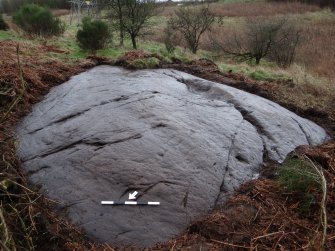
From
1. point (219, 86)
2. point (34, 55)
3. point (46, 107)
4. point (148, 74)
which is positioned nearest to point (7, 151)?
point (46, 107)

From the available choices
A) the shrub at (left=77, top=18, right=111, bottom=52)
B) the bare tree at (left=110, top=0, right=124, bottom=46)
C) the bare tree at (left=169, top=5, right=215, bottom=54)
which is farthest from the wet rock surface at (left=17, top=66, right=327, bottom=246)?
the bare tree at (left=169, top=5, right=215, bottom=54)

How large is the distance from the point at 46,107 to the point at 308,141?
3.85 m

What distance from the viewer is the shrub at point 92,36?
10555mm

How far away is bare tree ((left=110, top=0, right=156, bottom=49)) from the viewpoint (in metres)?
14.1

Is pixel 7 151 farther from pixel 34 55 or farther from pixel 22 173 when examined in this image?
pixel 34 55

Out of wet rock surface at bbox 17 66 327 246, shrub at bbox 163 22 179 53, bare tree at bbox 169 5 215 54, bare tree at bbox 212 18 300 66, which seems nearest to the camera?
wet rock surface at bbox 17 66 327 246

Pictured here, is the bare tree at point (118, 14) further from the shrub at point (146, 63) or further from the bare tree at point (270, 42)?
the shrub at point (146, 63)

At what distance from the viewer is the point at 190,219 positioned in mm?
3391

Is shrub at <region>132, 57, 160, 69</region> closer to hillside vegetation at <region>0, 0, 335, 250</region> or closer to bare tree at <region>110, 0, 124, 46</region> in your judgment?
hillside vegetation at <region>0, 0, 335, 250</region>

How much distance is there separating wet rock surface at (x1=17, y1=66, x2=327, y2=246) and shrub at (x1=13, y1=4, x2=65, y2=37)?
25.9 feet

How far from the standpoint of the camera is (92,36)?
34.8 ft

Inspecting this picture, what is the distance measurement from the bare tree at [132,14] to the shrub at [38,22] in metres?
2.36

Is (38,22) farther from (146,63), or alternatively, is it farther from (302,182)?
(302,182)

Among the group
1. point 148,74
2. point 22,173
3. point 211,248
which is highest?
point 148,74
